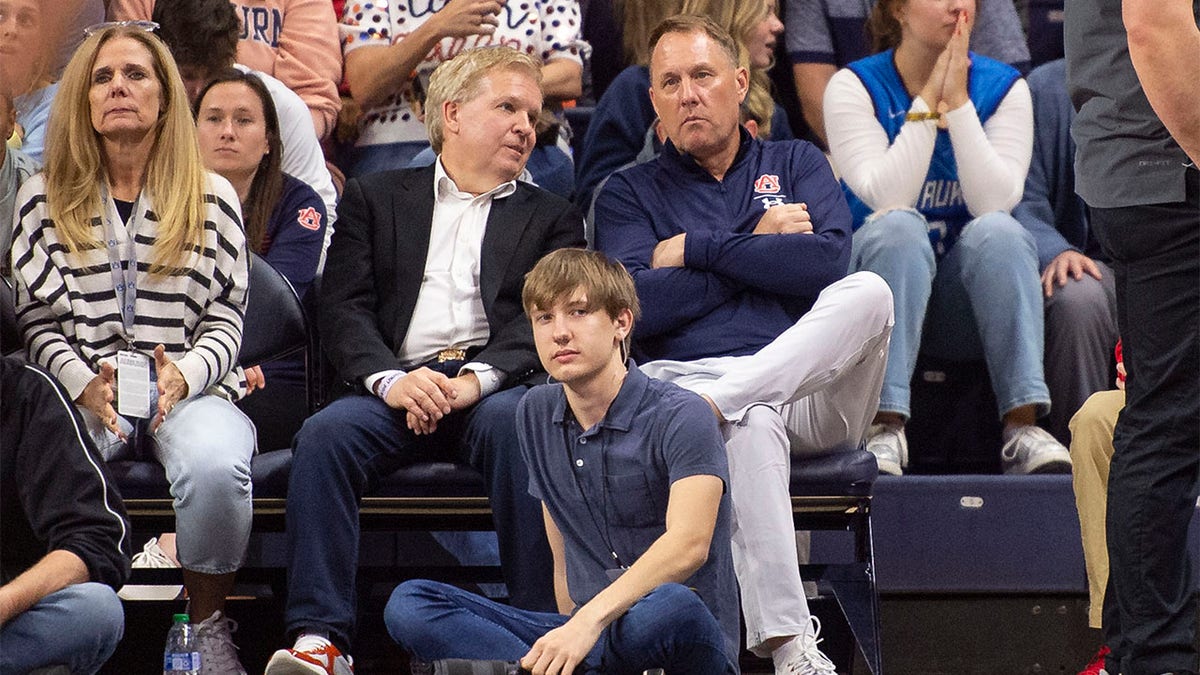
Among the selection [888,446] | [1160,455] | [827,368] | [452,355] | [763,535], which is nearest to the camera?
[1160,455]

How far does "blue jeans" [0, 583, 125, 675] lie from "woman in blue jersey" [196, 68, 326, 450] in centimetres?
126

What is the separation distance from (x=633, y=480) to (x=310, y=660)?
65 centimetres

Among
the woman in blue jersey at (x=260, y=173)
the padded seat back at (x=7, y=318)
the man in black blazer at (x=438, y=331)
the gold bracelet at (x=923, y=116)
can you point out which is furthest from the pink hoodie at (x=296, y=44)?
the gold bracelet at (x=923, y=116)

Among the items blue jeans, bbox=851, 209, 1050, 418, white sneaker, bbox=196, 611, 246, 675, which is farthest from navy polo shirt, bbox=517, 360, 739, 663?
blue jeans, bbox=851, 209, 1050, 418

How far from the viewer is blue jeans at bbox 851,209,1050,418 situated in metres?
3.70

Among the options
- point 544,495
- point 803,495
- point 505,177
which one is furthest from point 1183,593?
point 505,177

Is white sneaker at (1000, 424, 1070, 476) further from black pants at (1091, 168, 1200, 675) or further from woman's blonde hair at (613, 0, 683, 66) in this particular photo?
woman's blonde hair at (613, 0, 683, 66)

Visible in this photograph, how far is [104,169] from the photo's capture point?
3268mm

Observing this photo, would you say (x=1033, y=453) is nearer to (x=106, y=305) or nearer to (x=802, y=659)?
(x=802, y=659)

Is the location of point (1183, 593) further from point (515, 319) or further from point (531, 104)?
point (531, 104)

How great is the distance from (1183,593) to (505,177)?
5.64ft

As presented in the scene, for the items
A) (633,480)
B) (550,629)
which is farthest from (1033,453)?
(550,629)

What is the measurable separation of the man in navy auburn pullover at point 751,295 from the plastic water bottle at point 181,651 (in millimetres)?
1024

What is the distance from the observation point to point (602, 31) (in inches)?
184
